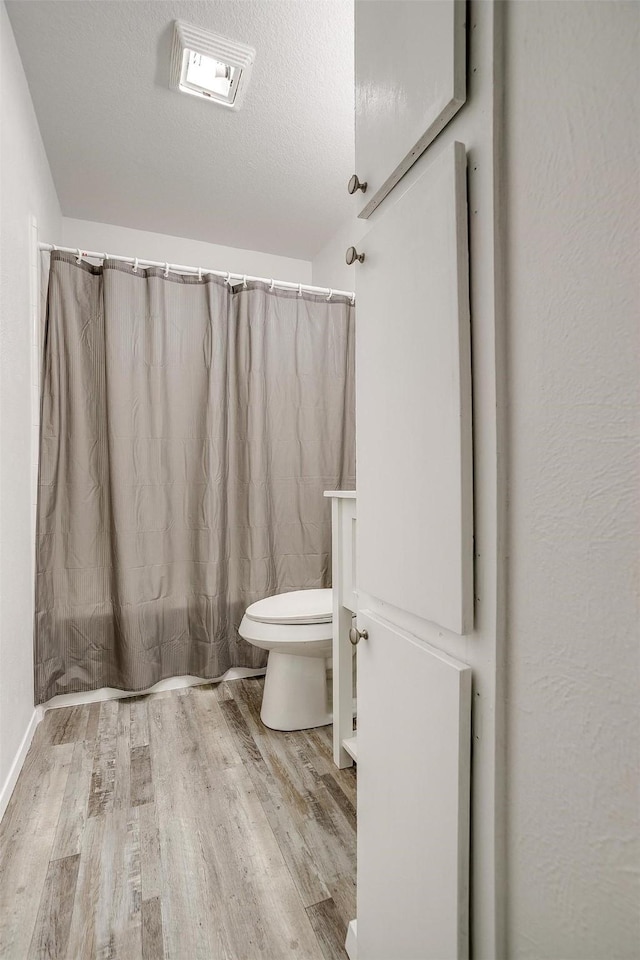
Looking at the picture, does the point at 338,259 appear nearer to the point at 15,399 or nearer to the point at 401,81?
the point at 15,399

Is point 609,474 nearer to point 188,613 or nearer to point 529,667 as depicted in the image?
point 529,667

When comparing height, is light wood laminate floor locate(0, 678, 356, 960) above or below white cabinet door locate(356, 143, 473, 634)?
below

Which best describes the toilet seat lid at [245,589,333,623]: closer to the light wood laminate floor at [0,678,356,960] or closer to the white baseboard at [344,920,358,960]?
the light wood laminate floor at [0,678,356,960]

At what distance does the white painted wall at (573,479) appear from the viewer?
1.46 feet

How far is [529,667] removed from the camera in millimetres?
571

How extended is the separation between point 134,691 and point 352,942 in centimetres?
151

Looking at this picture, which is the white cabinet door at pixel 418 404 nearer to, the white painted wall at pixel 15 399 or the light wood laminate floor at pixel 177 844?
the light wood laminate floor at pixel 177 844

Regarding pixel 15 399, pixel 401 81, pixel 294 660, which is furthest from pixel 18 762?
pixel 401 81

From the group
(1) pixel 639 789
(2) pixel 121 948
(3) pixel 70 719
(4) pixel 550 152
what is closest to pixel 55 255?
(3) pixel 70 719

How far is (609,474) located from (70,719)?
7.49 ft

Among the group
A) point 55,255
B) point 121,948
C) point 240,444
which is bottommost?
point 121,948

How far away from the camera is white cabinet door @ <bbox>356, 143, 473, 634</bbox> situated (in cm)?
64

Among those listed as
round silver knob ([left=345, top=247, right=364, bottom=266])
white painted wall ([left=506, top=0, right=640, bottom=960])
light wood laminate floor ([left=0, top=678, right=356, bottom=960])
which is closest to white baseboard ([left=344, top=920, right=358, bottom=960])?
light wood laminate floor ([left=0, top=678, right=356, bottom=960])

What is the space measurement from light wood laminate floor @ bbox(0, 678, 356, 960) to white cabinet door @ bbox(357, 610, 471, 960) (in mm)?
285
